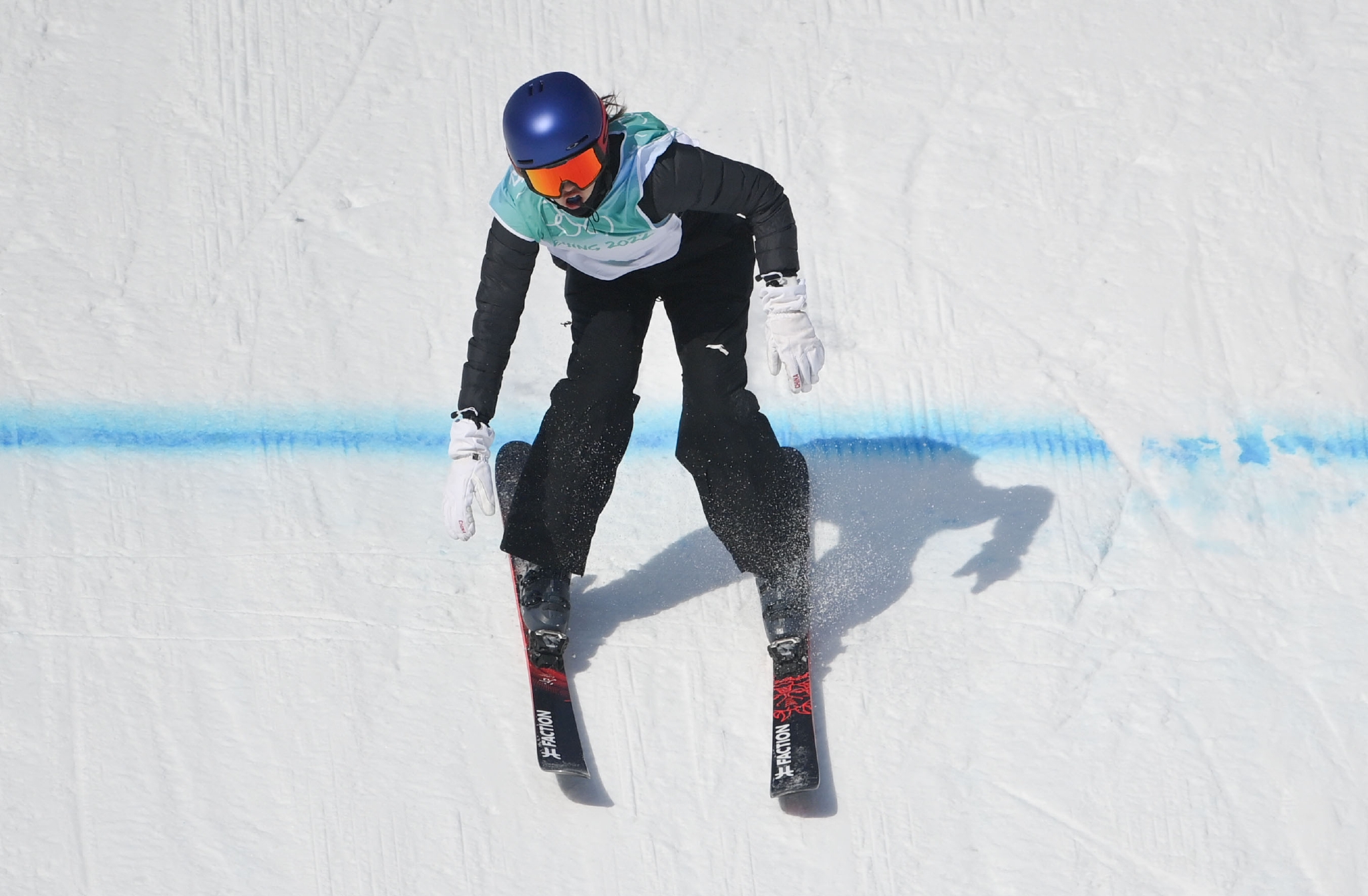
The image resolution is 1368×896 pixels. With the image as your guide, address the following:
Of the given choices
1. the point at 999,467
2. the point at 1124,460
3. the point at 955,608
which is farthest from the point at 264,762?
the point at 1124,460

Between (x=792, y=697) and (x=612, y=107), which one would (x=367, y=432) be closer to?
(x=612, y=107)

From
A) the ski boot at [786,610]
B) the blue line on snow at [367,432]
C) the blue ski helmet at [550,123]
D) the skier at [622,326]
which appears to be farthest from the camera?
the blue line on snow at [367,432]

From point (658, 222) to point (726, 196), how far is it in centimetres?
15

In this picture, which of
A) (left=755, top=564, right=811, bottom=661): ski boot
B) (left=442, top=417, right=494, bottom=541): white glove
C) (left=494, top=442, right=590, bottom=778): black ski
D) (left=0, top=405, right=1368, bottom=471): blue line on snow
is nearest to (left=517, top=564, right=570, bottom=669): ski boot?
(left=494, top=442, right=590, bottom=778): black ski

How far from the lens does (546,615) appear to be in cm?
337

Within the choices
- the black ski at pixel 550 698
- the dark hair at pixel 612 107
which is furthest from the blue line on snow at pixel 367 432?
the dark hair at pixel 612 107

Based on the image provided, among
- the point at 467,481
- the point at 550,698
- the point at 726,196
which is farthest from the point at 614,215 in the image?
the point at 550,698

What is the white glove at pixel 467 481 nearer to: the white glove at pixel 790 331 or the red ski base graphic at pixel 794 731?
the white glove at pixel 790 331

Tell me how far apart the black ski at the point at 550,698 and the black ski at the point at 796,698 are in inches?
16.9

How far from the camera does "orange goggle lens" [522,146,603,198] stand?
2840mm

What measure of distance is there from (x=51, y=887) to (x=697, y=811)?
1.33m

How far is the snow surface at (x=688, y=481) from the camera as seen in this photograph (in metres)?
3.16

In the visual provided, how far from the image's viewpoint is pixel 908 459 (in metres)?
4.03

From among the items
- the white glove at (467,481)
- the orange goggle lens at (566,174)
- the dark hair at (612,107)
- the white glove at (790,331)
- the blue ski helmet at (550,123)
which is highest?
the dark hair at (612,107)
